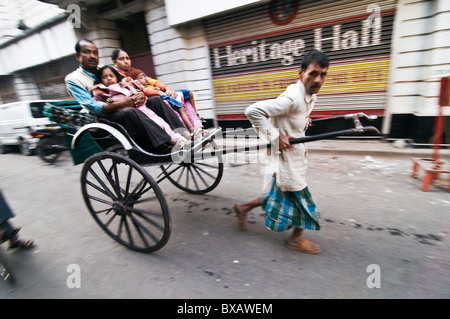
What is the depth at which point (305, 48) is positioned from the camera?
5523 millimetres

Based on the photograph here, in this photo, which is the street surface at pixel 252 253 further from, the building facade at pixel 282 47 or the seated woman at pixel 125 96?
the building facade at pixel 282 47

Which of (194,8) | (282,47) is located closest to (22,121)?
(194,8)

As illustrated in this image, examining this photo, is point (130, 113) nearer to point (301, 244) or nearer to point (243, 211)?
point (243, 211)

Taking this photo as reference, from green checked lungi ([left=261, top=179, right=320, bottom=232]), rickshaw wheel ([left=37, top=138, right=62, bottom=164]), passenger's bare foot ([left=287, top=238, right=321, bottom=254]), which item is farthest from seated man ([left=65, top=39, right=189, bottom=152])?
rickshaw wheel ([left=37, top=138, right=62, bottom=164])

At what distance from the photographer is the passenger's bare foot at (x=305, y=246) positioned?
6.83 feet

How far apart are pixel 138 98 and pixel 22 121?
6674mm

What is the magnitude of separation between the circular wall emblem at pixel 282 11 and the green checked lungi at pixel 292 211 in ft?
16.4

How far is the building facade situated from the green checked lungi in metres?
3.97

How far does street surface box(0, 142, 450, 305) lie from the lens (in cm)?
177
